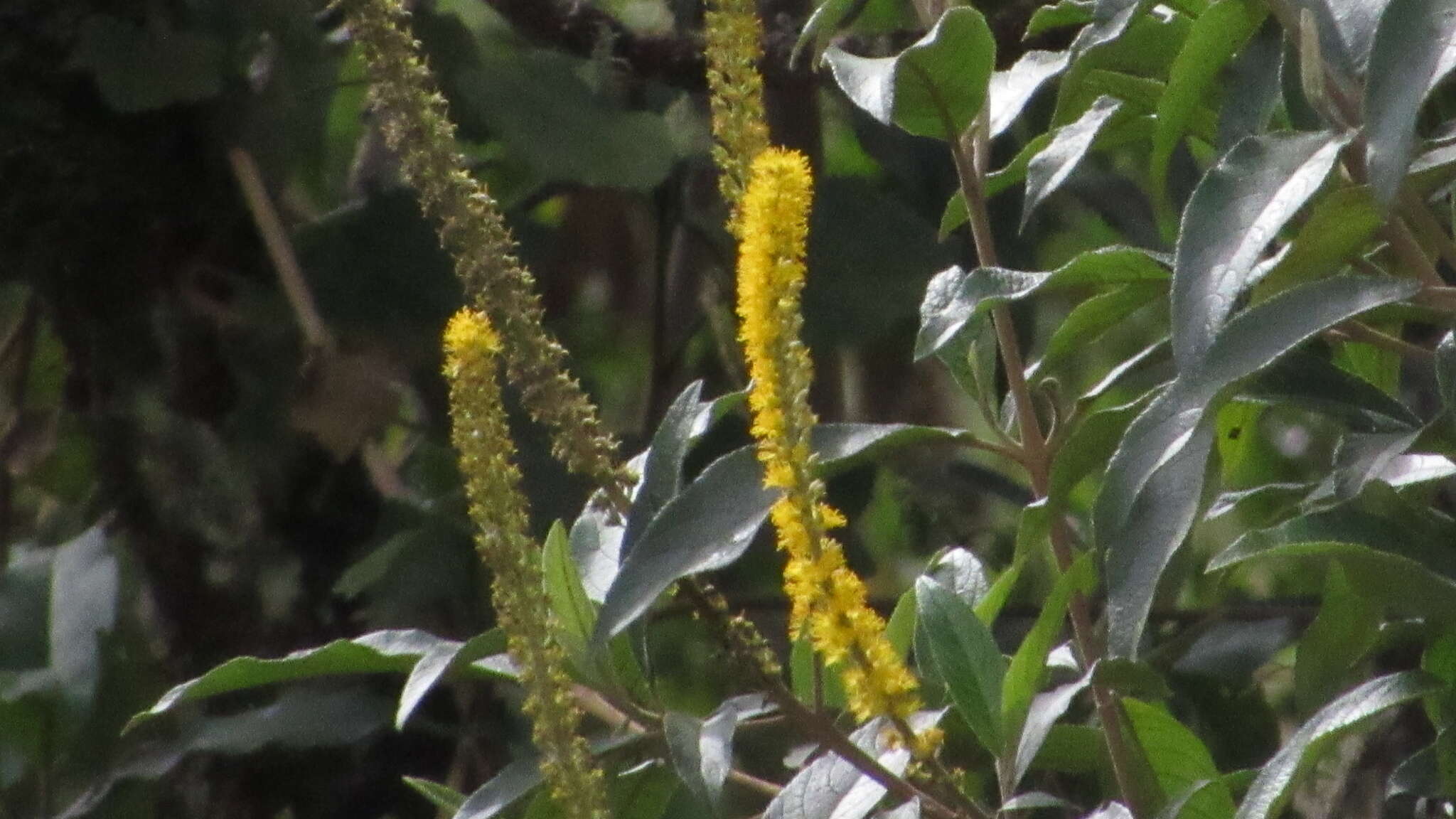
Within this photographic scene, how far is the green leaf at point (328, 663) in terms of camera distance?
647mm

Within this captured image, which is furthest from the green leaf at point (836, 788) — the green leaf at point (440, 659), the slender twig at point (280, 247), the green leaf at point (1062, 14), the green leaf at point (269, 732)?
the slender twig at point (280, 247)

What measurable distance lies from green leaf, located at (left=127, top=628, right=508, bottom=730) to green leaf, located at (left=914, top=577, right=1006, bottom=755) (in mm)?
168

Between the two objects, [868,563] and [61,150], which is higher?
[61,150]

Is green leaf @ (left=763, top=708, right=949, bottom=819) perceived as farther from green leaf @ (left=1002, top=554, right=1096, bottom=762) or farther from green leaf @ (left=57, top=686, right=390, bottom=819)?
green leaf @ (left=57, top=686, right=390, bottom=819)

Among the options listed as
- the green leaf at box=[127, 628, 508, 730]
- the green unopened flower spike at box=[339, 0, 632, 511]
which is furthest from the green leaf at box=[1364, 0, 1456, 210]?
the green leaf at box=[127, 628, 508, 730]

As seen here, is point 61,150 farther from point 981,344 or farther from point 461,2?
point 981,344

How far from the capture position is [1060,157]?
632 millimetres

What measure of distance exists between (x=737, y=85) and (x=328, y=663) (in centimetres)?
27

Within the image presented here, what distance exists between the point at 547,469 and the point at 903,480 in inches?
12.1

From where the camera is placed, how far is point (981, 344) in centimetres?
75

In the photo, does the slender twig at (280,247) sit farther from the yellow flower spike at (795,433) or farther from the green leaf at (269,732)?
the yellow flower spike at (795,433)

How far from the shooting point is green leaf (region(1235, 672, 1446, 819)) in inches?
22.4

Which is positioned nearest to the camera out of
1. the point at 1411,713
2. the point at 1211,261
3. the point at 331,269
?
the point at 1211,261

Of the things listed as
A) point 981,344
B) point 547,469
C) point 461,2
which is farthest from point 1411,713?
point 461,2
